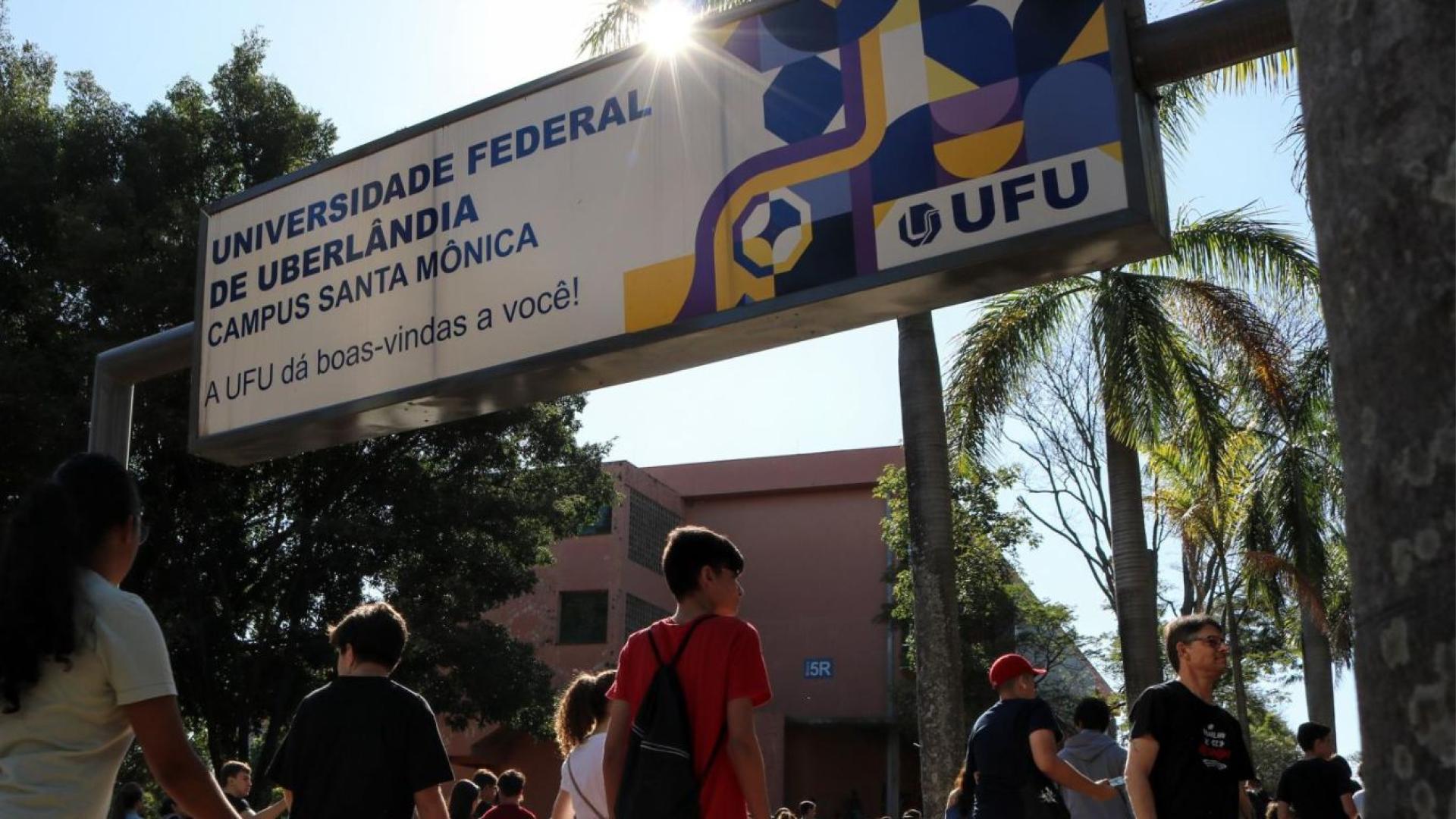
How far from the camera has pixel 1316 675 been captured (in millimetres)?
28844

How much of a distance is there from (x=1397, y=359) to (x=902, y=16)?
10.4 ft

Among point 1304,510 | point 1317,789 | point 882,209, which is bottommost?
point 1317,789

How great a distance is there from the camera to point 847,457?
151ft

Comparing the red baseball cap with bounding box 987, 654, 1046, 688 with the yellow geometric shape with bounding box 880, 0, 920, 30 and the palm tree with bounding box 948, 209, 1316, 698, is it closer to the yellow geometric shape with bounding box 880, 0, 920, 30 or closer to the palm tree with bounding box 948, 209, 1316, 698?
the yellow geometric shape with bounding box 880, 0, 920, 30

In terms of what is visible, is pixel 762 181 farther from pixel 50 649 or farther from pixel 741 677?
pixel 50 649

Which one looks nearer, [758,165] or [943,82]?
[943,82]

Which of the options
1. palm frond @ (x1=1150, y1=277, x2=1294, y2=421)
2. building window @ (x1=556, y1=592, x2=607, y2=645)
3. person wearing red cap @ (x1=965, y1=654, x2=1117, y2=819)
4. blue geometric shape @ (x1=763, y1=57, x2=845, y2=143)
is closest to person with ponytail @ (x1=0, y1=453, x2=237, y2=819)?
blue geometric shape @ (x1=763, y1=57, x2=845, y2=143)

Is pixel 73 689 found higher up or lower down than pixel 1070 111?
lower down

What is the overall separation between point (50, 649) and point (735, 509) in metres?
44.9

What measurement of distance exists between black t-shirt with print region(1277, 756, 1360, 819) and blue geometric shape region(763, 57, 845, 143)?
6894 millimetres

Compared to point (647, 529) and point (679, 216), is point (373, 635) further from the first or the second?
point (647, 529)

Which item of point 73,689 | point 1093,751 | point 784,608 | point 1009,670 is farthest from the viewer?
point 784,608

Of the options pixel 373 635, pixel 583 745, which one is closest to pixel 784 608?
pixel 583 745

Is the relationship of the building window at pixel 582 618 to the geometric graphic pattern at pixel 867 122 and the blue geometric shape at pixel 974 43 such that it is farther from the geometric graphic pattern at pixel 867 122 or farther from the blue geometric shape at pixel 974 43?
the blue geometric shape at pixel 974 43
